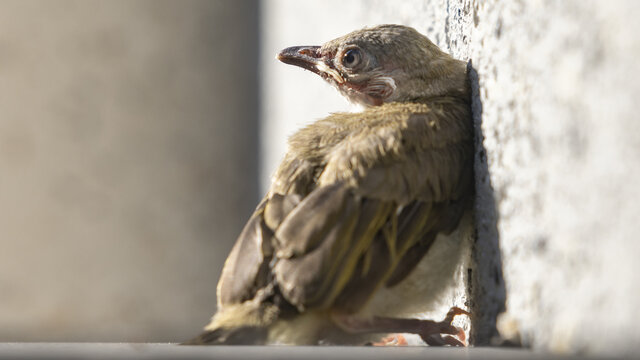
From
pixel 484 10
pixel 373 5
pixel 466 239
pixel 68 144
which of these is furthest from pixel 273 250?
pixel 68 144

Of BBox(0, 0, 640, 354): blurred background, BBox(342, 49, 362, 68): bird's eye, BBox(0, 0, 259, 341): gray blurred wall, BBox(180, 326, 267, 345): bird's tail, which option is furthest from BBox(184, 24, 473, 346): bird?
BBox(0, 0, 259, 341): gray blurred wall

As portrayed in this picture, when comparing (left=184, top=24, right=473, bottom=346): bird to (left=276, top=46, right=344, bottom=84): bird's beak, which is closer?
(left=184, top=24, right=473, bottom=346): bird

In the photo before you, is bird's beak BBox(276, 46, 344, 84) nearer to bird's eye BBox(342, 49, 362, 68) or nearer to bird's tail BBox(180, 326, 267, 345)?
bird's eye BBox(342, 49, 362, 68)

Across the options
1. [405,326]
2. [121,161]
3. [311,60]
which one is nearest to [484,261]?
[405,326]

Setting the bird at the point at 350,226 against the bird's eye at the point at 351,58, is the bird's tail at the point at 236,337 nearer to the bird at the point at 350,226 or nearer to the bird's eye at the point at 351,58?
the bird at the point at 350,226

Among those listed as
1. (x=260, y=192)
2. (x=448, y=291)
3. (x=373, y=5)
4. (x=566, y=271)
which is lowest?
(x=260, y=192)

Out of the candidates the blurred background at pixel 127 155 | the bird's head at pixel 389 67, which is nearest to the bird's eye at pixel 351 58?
the bird's head at pixel 389 67

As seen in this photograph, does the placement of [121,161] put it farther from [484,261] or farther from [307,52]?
[484,261]

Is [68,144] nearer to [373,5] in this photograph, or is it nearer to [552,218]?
[373,5]
